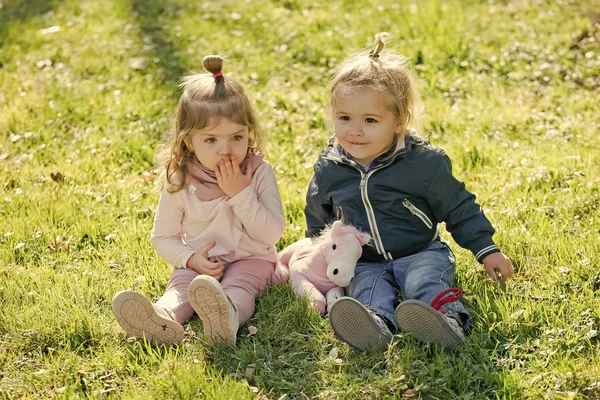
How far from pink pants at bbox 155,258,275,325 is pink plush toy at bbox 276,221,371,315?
0.16 metres

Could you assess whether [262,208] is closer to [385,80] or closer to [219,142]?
[219,142]

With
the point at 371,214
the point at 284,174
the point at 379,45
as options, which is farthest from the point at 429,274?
the point at 284,174

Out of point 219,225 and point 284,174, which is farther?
point 284,174

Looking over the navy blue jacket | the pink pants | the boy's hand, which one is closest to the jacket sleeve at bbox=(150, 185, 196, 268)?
the pink pants

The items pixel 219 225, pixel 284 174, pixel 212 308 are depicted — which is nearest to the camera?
pixel 212 308

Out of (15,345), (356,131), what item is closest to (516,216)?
(356,131)

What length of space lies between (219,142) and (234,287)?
2.38 feet

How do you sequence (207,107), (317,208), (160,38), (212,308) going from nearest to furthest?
(212,308), (207,107), (317,208), (160,38)

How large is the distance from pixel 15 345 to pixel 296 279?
4.51ft

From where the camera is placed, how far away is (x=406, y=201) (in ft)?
12.6

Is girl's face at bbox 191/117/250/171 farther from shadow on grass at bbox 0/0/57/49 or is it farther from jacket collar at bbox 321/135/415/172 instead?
shadow on grass at bbox 0/0/57/49

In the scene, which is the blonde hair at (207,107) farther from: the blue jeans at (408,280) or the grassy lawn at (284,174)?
the blue jeans at (408,280)

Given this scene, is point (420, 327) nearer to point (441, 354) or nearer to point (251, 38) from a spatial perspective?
point (441, 354)

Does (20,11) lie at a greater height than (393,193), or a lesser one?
lesser
